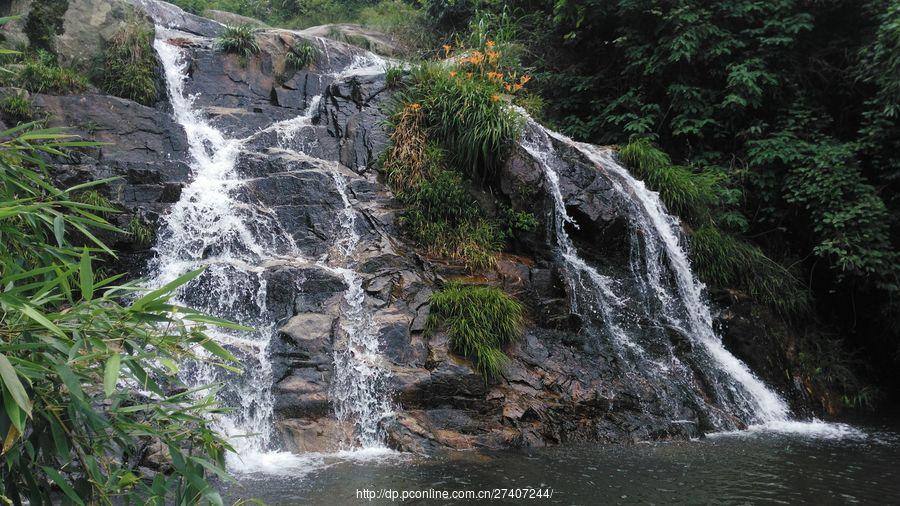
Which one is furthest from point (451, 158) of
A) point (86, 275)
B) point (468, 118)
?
point (86, 275)

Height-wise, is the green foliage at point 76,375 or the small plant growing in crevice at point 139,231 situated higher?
the small plant growing in crevice at point 139,231

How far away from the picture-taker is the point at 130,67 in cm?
937

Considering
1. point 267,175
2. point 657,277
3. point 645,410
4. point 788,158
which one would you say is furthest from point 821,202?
point 267,175

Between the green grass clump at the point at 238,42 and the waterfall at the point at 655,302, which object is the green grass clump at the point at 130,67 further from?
the waterfall at the point at 655,302

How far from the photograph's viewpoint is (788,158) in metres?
9.34

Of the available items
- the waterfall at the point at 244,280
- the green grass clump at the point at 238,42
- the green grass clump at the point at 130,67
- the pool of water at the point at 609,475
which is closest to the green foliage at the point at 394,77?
the waterfall at the point at 244,280

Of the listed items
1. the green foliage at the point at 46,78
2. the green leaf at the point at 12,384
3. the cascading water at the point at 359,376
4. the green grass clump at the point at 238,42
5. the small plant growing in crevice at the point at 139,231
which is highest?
the green grass clump at the point at 238,42

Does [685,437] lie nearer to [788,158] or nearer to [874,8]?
[788,158]

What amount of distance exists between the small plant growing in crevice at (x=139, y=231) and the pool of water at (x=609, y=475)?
3.46 meters

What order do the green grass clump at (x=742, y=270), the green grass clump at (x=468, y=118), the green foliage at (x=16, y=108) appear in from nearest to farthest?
1. the green foliage at (x=16, y=108)
2. the green grass clump at (x=742, y=270)
3. the green grass clump at (x=468, y=118)

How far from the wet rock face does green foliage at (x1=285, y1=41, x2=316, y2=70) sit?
1.68ft

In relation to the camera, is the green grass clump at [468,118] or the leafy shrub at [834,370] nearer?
the leafy shrub at [834,370]

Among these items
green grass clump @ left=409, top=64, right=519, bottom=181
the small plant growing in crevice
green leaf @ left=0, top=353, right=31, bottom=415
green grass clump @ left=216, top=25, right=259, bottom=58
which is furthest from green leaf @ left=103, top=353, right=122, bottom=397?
green grass clump @ left=216, top=25, right=259, bottom=58

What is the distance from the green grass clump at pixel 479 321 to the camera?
22.1ft
